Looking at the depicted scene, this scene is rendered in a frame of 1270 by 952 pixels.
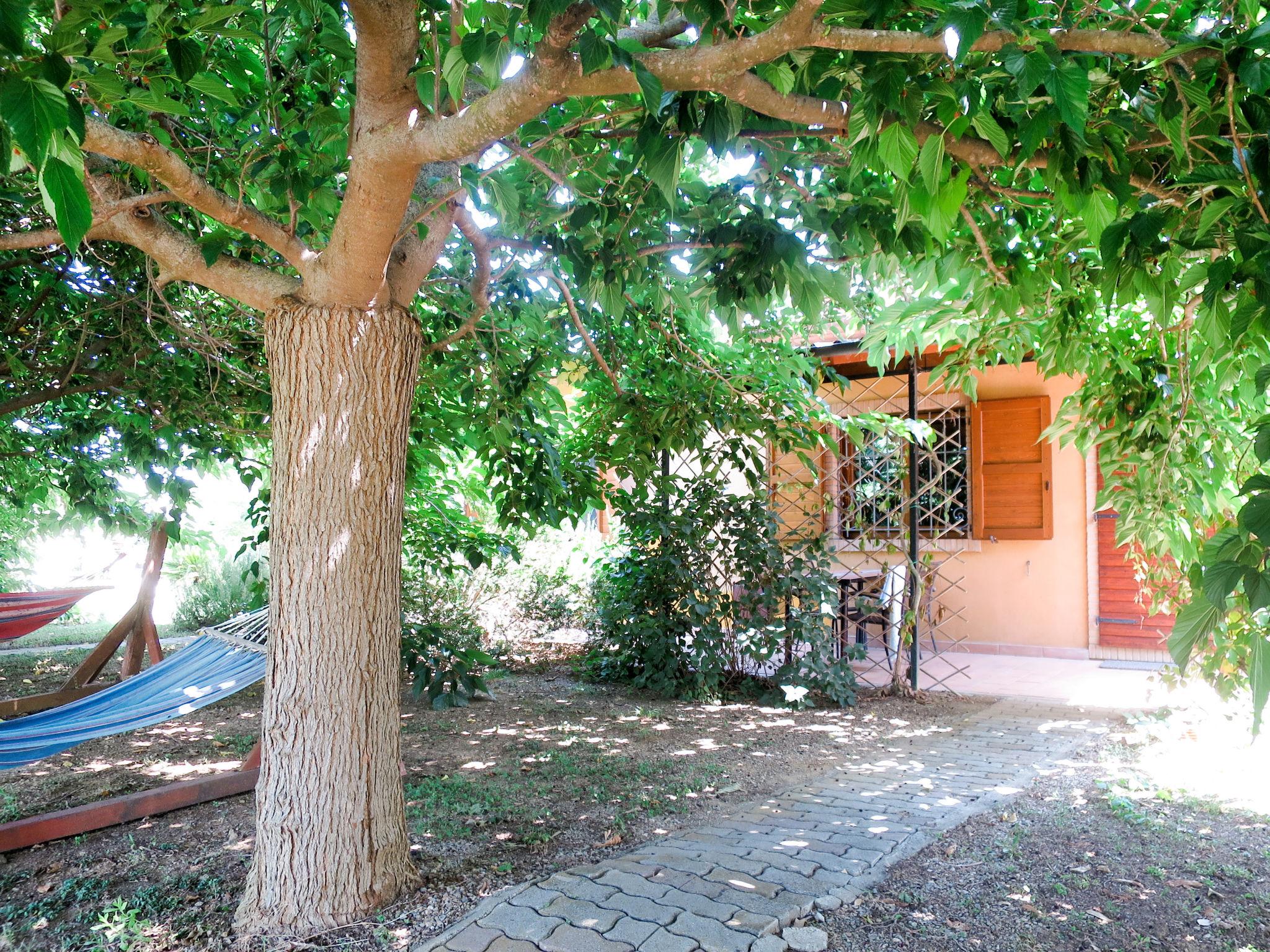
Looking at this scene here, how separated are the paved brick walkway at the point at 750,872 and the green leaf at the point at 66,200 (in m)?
1.87

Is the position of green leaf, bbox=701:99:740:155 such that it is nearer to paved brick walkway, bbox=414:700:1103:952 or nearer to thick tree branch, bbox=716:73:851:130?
thick tree branch, bbox=716:73:851:130

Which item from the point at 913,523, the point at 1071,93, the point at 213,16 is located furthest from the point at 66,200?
the point at 913,523

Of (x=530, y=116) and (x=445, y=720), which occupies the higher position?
(x=530, y=116)

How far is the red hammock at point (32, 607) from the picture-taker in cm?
550

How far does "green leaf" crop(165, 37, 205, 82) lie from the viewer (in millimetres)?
1455

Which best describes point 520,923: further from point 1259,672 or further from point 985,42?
point 985,42

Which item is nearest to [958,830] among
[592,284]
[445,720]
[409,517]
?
[592,284]

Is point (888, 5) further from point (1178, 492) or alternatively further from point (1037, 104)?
point (1178, 492)

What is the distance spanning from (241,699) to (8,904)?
3.66 metres

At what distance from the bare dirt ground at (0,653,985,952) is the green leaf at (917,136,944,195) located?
224 centimetres

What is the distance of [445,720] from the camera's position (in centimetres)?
517

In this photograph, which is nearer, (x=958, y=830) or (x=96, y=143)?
(x=96, y=143)

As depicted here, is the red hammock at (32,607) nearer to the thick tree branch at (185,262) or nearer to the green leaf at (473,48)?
Result: the thick tree branch at (185,262)

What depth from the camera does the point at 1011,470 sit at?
777 cm
